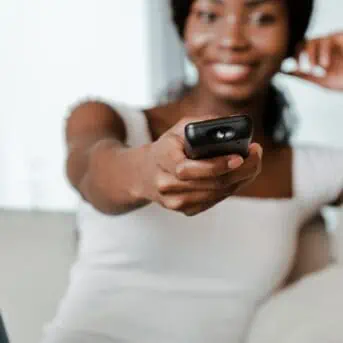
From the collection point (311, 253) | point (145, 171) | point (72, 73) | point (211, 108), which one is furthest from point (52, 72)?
point (145, 171)

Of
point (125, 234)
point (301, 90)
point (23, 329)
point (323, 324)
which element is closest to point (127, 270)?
point (125, 234)

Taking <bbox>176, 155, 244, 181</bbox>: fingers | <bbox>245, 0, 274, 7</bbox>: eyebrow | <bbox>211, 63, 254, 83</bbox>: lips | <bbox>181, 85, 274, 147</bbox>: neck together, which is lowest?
<bbox>181, 85, 274, 147</bbox>: neck

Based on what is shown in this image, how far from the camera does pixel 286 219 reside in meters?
1.01

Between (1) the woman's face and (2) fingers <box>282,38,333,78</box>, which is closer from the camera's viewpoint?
(1) the woman's face

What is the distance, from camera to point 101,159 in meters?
0.74

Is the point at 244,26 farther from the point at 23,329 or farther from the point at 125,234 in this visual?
the point at 23,329

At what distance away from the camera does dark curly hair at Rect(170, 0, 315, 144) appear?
3.33 ft

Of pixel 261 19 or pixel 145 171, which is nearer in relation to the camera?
pixel 145 171

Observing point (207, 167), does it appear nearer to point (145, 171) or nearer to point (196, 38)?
point (145, 171)

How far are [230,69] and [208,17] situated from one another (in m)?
0.08

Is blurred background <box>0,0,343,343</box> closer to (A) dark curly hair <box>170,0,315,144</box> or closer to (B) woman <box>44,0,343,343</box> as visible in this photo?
(A) dark curly hair <box>170,0,315,144</box>

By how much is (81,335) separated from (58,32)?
3.26 feet

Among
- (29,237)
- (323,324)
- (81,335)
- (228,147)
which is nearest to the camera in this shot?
(228,147)

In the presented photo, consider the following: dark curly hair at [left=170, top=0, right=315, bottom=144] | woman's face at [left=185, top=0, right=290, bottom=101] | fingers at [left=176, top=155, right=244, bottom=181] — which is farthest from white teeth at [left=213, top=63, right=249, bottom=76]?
fingers at [left=176, top=155, right=244, bottom=181]
